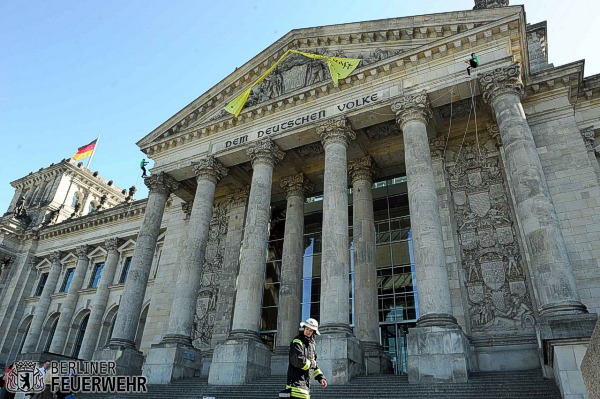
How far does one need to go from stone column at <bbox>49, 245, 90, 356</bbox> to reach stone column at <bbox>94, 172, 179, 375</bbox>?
14.9 m

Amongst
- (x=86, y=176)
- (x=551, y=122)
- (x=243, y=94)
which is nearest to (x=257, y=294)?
(x=243, y=94)

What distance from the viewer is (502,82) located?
639 inches

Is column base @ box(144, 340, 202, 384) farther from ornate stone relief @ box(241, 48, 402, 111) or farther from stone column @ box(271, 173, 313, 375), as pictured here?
ornate stone relief @ box(241, 48, 402, 111)

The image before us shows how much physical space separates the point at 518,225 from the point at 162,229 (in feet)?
77.4

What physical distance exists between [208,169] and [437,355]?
46.6 ft

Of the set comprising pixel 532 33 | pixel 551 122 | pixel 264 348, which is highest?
pixel 532 33

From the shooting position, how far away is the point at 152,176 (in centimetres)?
2366

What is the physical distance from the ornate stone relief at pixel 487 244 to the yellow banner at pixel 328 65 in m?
6.07

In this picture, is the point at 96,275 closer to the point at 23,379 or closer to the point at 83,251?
the point at 83,251

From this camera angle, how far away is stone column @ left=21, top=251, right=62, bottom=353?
33.7 meters

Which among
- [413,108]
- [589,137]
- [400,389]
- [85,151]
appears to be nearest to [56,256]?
[85,151]

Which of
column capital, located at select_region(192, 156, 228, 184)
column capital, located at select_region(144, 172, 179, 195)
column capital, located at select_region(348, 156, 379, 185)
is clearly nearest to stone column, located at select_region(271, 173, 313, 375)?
column capital, located at select_region(348, 156, 379, 185)

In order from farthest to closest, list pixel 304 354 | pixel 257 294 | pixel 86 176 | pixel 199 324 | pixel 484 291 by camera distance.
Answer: pixel 86 176 < pixel 199 324 < pixel 257 294 < pixel 484 291 < pixel 304 354

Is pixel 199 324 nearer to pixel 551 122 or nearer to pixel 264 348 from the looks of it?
pixel 264 348
